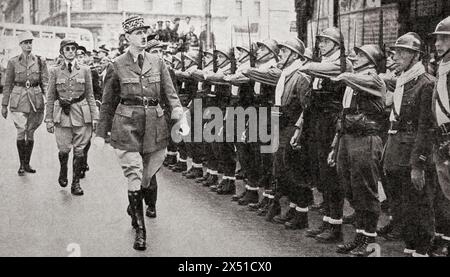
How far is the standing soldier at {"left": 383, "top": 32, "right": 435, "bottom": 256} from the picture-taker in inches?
234

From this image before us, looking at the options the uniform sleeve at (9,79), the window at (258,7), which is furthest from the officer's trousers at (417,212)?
the window at (258,7)

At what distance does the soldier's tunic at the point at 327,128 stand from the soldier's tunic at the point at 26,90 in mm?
5490

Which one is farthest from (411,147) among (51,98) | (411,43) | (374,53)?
(51,98)

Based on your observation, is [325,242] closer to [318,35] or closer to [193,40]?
[318,35]

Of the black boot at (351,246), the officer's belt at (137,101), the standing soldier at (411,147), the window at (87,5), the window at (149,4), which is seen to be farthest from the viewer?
the window at (87,5)

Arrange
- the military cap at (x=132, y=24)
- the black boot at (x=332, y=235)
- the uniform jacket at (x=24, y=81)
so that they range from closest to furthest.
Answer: the military cap at (x=132, y=24)
the black boot at (x=332, y=235)
the uniform jacket at (x=24, y=81)

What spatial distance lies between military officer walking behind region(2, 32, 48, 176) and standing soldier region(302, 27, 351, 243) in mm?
5553

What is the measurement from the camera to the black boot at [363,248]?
6.61 meters

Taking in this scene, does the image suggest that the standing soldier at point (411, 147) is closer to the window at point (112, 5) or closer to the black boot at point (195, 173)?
the black boot at point (195, 173)

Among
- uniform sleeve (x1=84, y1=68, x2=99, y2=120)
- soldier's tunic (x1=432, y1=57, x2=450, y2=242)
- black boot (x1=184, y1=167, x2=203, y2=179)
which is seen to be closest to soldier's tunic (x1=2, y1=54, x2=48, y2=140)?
uniform sleeve (x1=84, y1=68, x2=99, y2=120)

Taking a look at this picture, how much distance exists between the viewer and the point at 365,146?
6.59 m

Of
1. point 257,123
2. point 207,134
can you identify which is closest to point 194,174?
point 207,134

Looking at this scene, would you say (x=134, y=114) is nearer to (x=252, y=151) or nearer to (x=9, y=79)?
(x=252, y=151)

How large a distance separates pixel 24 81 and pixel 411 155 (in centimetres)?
751
